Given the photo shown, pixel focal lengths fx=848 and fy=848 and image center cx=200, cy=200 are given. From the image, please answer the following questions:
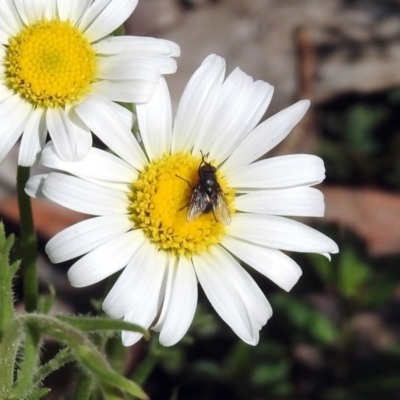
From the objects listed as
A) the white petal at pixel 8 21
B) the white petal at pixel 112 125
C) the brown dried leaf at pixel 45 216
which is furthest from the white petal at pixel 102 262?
the brown dried leaf at pixel 45 216

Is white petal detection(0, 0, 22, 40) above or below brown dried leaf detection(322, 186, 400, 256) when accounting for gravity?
below

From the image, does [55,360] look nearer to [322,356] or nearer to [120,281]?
[120,281]

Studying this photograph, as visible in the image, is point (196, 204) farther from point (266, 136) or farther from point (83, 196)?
point (83, 196)

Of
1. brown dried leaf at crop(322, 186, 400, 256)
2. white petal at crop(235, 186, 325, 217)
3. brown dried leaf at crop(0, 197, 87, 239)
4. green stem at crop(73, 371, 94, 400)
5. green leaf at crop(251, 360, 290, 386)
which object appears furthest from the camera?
brown dried leaf at crop(322, 186, 400, 256)

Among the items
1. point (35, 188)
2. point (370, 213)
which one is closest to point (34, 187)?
point (35, 188)

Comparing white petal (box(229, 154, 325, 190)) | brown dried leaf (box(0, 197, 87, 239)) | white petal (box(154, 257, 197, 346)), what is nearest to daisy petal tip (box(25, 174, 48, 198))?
white petal (box(154, 257, 197, 346))

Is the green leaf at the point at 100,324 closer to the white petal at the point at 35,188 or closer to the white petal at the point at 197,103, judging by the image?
the white petal at the point at 35,188

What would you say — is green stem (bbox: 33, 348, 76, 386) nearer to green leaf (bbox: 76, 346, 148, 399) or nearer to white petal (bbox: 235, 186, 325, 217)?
green leaf (bbox: 76, 346, 148, 399)
